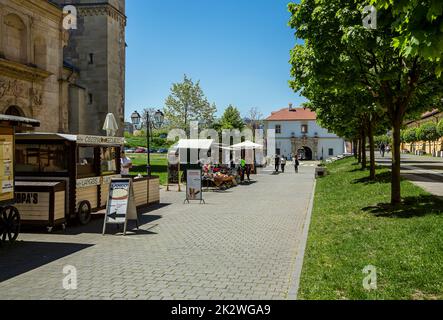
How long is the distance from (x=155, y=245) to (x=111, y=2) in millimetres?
30690

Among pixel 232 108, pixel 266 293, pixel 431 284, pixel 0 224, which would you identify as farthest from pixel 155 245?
pixel 232 108

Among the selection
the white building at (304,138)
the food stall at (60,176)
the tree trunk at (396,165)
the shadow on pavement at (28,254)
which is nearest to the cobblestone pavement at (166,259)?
the shadow on pavement at (28,254)

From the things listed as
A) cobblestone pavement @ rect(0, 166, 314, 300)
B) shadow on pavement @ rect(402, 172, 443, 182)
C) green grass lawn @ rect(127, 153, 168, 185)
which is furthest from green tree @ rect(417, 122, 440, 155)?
cobblestone pavement @ rect(0, 166, 314, 300)

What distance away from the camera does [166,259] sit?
27.7ft

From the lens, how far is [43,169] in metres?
12.1

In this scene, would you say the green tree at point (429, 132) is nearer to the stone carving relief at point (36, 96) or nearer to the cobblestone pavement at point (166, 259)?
the stone carving relief at point (36, 96)

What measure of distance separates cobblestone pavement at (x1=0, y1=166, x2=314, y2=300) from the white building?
257ft

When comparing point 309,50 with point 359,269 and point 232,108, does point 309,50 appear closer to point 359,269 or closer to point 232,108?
point 359,269

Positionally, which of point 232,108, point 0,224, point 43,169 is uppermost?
point 232,108

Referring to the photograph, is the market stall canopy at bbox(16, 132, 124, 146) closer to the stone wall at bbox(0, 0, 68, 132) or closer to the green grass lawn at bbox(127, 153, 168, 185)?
the stone wall at bbox(0, 0, 68, 132)

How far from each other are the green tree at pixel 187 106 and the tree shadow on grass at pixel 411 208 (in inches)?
1856

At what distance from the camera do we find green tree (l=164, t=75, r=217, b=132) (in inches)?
2340

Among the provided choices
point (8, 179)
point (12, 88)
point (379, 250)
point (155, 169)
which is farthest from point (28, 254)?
point (155, 169)

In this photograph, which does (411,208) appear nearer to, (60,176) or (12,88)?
(60,176)
